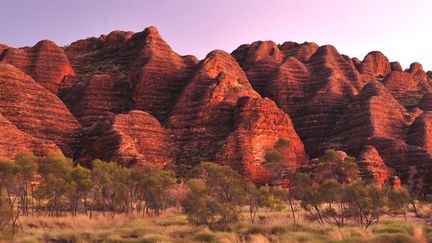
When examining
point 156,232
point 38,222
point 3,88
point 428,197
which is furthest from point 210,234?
point 3,88

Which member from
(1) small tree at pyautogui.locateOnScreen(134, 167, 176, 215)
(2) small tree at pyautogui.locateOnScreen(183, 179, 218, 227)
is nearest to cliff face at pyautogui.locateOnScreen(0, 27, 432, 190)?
(1) small tree at pyautogui.locateOnScreen(134, 167, 176, 215)

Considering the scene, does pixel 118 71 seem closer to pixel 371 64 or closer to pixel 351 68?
pixel 351 68

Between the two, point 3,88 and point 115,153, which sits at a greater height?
point 3,88

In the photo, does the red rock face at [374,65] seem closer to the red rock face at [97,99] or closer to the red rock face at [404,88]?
the red rock face at [404,88]

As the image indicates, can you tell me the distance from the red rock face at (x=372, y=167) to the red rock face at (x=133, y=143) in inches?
1203

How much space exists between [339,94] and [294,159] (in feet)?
120

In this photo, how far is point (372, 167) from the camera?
74.7 m

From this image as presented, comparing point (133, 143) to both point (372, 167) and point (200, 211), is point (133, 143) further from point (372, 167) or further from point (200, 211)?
point (200, 211)

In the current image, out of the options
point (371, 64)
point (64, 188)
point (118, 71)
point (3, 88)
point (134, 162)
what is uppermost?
point (371, 64)

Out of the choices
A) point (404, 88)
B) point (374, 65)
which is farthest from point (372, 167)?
point (374, 65)

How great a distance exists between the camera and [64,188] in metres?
43.1

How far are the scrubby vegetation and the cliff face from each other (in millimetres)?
15192

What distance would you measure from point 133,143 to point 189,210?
133ft

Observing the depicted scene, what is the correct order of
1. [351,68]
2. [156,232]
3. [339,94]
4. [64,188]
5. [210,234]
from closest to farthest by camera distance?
[210,234] → [156,232] → [64,188] → [339,94] → [351,68]
